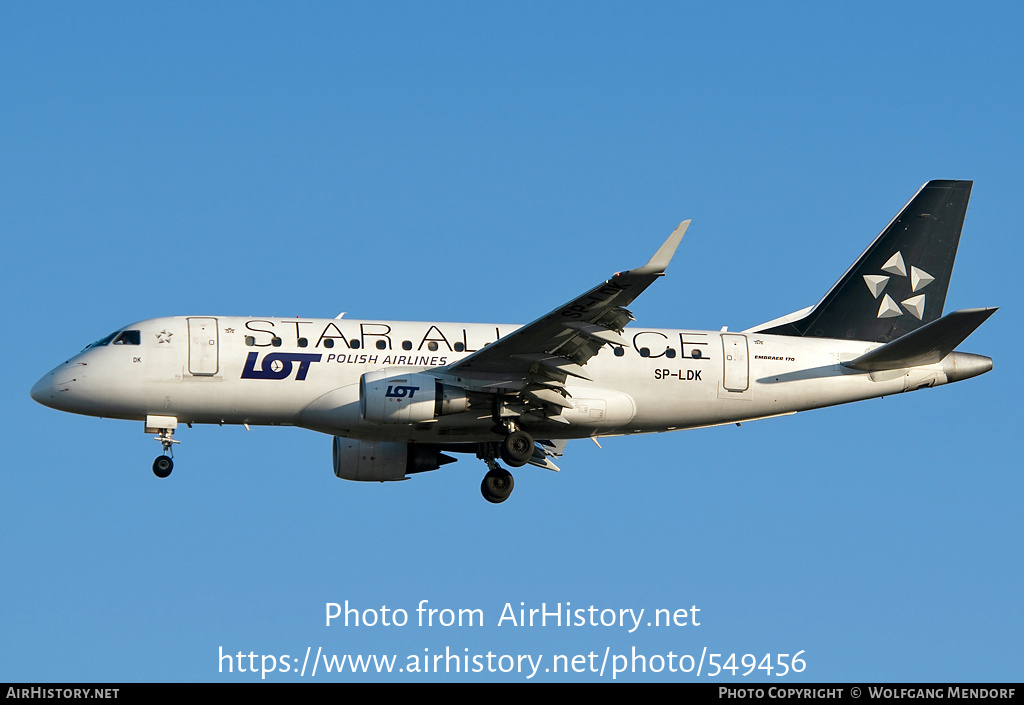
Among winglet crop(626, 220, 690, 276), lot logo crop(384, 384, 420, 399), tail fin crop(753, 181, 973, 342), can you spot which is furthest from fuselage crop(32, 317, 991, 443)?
winglet crop(626, 220, 690, 276)

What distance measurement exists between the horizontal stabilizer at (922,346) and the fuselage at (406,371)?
0.31 m

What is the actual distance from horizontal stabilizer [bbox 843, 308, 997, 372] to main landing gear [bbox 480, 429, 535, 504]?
891 cm

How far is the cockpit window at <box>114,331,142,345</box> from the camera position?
3528 cm

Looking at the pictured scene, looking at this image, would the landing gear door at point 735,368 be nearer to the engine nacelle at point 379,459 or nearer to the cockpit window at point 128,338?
the engine nacelle at point 379,459

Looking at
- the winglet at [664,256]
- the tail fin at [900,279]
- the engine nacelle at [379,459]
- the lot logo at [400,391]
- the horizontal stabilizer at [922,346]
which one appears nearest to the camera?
the winglet at [664,256]

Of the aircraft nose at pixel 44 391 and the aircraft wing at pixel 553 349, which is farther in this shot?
the aircraft nose at pixel 44 391

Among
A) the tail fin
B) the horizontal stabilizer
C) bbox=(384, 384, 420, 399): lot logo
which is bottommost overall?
bbox=(384, 384, 420, 399): lot logo

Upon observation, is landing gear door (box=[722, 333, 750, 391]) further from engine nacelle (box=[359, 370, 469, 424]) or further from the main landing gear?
engine nacelle (box=[359, 370, 469, 424])

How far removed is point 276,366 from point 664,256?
1048 cm

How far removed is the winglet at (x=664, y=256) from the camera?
2969 cm

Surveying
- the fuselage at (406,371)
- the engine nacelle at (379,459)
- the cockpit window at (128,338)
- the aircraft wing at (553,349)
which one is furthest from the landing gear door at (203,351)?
the aircraft wing at (553,349)
